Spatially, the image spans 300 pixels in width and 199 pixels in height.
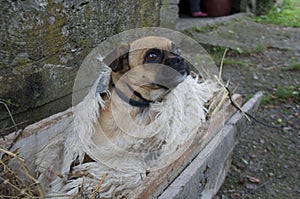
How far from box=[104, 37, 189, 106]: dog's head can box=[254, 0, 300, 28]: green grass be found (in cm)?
495

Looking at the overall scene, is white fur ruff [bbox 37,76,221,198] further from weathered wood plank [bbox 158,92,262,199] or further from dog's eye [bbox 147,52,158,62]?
dog's eye [bbox 147,52,158,62]

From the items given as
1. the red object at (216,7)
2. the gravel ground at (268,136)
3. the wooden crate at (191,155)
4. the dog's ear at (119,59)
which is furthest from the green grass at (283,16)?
Result: the dog's ear at (119,59)

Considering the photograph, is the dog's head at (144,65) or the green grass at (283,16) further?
the green grass at (283,16)

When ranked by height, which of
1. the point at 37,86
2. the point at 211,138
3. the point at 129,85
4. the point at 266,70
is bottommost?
the point at 266,70

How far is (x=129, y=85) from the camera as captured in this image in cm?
177

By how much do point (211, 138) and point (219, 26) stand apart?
4017mm

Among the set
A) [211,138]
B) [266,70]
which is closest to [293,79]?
[266,70]

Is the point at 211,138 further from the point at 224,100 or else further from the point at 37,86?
the point at 37,86

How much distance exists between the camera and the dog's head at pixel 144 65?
1742mm

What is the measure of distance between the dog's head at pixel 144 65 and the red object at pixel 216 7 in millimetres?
4916

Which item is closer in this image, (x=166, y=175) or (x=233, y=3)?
(x=166, y=175)

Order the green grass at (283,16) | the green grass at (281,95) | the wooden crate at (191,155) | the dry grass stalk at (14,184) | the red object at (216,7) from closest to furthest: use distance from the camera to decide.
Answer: the dry grass stalk at (14,184), the wooden crate at (191,155), the green grass at (281,95), the green grass at (283,16), the red object at (216,7)

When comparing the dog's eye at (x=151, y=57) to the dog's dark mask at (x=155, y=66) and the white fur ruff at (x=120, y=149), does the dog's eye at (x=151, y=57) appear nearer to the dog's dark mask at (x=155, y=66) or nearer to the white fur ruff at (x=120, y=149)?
the dog's dark mask at (x=155, y=66)

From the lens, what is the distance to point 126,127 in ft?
5.94
